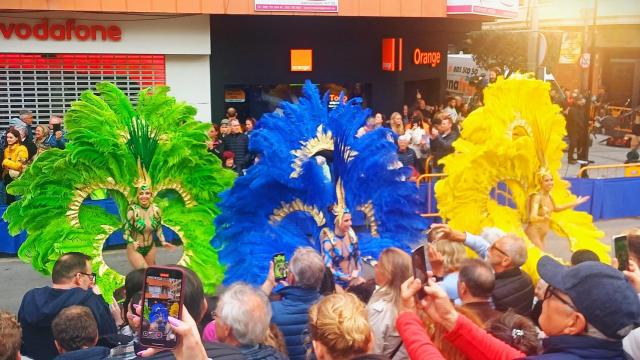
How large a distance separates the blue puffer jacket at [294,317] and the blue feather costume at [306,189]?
8.99 feet

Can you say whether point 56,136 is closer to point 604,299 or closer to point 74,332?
point 74,332

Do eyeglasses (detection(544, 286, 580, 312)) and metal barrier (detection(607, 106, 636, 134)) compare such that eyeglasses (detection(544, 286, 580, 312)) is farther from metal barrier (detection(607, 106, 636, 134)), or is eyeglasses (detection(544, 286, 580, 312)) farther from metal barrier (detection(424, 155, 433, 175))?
metal barrier (detection(607, 106, 636, 134))

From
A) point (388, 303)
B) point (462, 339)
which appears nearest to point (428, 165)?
point (388, 303)

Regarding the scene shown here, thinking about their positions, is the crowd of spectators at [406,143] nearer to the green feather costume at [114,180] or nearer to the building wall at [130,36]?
the building wall at [130,36]

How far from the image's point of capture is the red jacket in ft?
10.3

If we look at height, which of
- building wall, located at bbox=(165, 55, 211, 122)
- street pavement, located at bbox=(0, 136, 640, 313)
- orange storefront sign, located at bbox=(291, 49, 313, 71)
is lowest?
street pavement, located at bbox=(0, 136, 640, 313)

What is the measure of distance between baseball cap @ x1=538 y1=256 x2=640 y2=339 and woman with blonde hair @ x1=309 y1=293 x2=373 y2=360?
2.81 ft

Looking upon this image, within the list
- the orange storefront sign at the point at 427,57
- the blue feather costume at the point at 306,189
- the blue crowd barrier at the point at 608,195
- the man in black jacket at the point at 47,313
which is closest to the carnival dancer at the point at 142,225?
the blue feather costume at the point at 306,189

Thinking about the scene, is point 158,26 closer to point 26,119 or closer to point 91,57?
point 91,57

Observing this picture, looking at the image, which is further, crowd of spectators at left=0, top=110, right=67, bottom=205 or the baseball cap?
crowd of spectators at left=0, top=110, right=67, bottom=205

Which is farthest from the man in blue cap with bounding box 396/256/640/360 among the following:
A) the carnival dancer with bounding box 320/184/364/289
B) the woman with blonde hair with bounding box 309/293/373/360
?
the carnival dancer with bounding box 320/184/364/289

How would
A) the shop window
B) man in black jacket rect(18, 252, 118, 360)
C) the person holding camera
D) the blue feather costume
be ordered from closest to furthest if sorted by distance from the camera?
man in black jacket rect(18, 252, 118, 360)
the blue feather costume
the person holding camera
the shop window

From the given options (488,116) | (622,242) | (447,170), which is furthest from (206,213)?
(622,242)

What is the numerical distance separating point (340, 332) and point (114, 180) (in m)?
5.07
